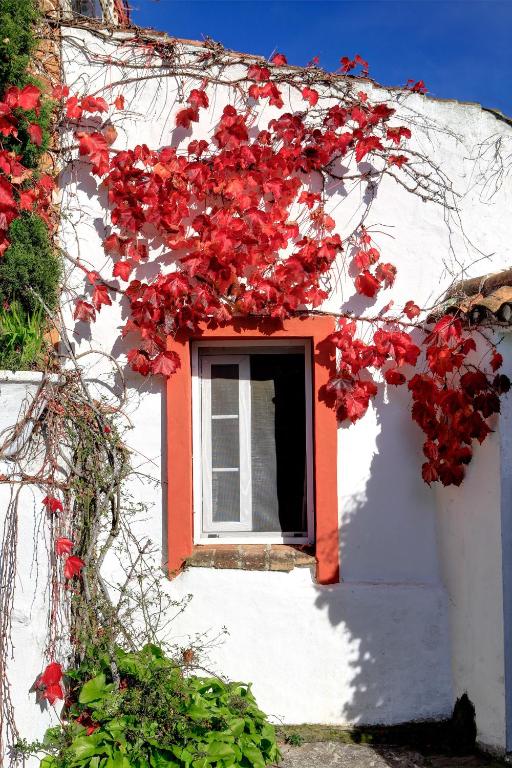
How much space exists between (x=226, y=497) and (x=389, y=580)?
1.17 meters

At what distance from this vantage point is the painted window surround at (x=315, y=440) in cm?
470

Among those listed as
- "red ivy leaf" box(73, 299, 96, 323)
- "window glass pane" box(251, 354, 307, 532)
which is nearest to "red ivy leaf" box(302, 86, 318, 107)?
"window glass pane" box(251, 354, 307, 532)

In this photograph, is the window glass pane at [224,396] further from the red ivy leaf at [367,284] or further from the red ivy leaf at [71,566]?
the red ivy leaf at [71,566]

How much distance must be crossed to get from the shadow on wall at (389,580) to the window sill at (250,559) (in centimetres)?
25

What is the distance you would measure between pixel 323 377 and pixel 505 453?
1.22 m

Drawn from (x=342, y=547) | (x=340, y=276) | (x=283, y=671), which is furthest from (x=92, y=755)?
(x=340, y=276)

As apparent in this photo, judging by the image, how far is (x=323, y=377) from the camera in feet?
15.8

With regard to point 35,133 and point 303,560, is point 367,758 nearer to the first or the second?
point 303,560

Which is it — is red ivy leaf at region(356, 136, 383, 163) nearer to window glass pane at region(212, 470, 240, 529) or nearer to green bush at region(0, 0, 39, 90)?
green bush at region(0, 0, 39, 90)

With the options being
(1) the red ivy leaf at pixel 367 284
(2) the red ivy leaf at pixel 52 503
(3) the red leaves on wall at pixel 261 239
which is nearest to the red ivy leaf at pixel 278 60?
(3) the red leaves on wall at pixel 261 239

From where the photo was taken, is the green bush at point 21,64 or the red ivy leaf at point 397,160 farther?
the red ivy leaf at point 397,160

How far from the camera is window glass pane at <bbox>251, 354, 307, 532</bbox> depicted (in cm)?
498

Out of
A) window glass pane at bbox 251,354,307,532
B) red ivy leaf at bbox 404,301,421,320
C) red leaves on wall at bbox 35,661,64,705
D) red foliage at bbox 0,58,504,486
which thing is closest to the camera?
red leaves on wall at bbox 35,661,64,705

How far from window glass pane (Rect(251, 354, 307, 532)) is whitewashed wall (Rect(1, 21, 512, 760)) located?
33 cm
